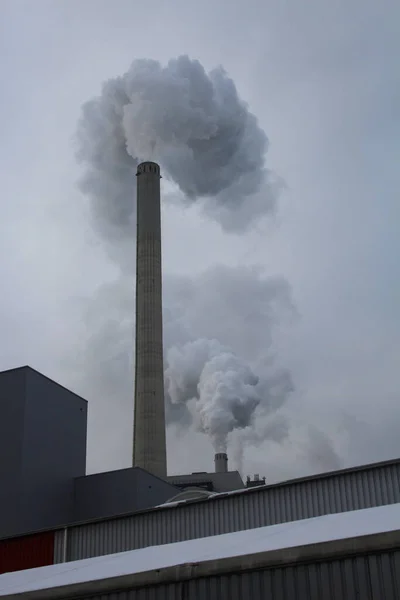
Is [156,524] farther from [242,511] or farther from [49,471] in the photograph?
[49,471]

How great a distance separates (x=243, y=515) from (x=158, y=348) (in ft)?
87.6

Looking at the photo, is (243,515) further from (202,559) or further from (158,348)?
(158,348)

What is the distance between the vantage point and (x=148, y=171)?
149 ft

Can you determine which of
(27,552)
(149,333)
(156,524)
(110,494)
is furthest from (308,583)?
(149,333)

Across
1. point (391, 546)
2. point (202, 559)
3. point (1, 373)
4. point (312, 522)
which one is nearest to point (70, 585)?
point (202, 559)

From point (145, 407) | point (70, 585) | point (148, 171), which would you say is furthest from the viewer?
point (148, 171)

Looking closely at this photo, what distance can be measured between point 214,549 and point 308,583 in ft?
7.32

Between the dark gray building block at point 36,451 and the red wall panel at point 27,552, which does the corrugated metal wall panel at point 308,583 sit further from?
the dark gray building block at point 36,451

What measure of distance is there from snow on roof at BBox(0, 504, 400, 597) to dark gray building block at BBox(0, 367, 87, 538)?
13985mm

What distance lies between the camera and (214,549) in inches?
347

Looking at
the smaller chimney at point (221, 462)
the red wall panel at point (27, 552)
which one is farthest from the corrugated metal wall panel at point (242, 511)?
the smaller chimney at point (221, 462)

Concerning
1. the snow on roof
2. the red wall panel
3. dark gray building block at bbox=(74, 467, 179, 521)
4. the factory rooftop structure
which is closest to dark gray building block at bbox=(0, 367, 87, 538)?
the factory rooftop structure

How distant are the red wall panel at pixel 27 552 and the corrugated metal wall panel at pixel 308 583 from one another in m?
10.7

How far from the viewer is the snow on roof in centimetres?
765
